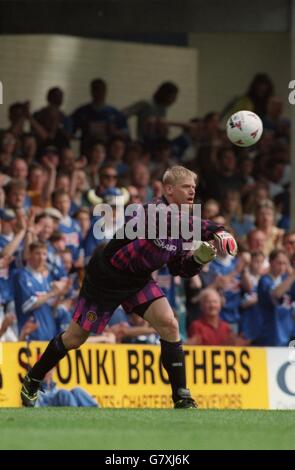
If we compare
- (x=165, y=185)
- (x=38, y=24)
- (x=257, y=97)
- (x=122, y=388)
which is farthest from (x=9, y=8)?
(x=165, y=185)

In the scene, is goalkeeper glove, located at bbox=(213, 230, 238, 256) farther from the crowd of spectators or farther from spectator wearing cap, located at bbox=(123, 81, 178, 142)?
spectator wearing cap, located at bbox=(123, 81, 178, 142)

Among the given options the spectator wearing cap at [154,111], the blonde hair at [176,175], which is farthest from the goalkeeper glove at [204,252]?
the spectator wearing cap at [154,111]

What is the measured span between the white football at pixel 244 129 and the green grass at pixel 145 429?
2.79 m

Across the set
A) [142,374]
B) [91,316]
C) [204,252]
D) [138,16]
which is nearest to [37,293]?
[142,374]

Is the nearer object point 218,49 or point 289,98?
point 289,98

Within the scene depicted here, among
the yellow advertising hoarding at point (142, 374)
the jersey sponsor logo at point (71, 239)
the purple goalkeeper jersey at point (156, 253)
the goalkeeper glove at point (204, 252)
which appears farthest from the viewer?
the jersey sponsor logo at point (71, 239)

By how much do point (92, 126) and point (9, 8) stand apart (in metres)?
2.91

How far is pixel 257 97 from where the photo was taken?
22.8 m

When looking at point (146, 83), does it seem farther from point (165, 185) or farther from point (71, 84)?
point (165, 185)

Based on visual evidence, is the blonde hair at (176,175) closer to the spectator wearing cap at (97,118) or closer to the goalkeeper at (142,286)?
the goalkeeper at (142,286)

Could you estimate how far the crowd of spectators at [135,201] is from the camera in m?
15.7

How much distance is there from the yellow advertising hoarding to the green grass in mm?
3751

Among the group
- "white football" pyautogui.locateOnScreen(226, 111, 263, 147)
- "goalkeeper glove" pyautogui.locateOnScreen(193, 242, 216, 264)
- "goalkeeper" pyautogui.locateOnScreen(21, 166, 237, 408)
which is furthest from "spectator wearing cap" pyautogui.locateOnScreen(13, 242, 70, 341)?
"goalkeeper glove" pyautogui.locateOnScreen(193, 242, 216, 264)

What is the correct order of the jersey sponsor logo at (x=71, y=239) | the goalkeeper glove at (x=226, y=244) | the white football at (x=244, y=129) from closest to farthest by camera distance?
1. the goalkeeper glove at (x=226, y=244)
2. the white football at (x=244, y=129)
3. the jersey sponsor logo at (x=71, y=239)
